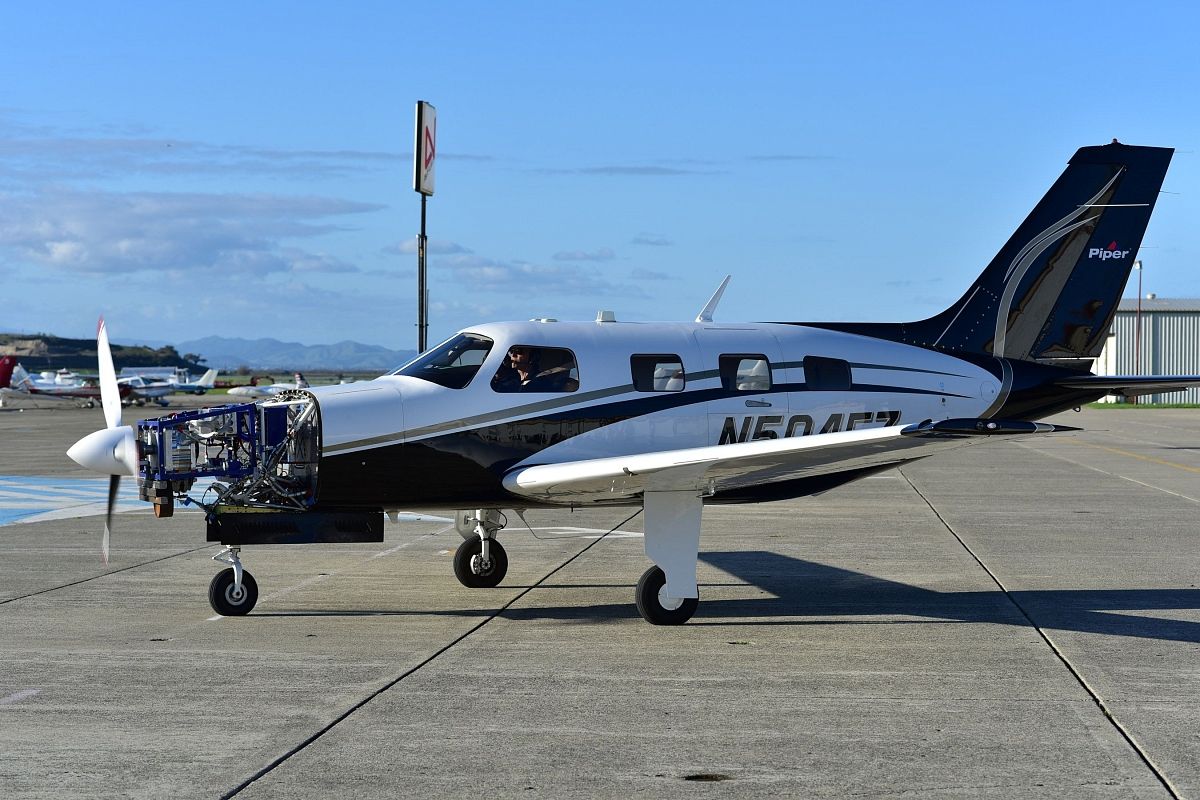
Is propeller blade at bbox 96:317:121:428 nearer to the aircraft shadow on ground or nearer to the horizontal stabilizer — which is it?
the aircraft shadow on ground

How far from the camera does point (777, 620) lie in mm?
10398

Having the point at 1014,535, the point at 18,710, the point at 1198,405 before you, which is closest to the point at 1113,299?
the point at 1014,535

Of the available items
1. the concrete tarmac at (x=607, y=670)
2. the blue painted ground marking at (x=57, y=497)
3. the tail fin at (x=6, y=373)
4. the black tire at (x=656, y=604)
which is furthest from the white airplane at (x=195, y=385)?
the black tire at (x=656, y=604)

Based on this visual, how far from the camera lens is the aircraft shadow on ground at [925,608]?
10.1m

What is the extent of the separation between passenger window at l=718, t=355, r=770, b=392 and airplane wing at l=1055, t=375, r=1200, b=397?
344 centimetres

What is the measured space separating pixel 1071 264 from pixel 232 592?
9.16 meters

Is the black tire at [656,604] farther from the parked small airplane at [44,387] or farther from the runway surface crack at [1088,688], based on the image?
the parked small airplane at [44,387]

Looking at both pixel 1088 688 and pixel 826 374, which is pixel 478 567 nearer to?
pixel 826 374

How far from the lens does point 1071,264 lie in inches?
534

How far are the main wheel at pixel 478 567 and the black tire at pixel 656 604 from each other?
235cm

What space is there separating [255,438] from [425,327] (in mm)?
9830

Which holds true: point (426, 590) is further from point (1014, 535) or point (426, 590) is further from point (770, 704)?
point (1014, 535)

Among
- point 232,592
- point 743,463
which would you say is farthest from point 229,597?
point 743,463

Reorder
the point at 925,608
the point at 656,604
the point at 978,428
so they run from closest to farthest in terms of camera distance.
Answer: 1. the point at 978,428
2. the point at 656,604
3. the point at 925,608
